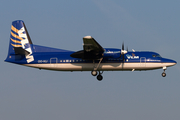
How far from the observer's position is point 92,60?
3334 cm

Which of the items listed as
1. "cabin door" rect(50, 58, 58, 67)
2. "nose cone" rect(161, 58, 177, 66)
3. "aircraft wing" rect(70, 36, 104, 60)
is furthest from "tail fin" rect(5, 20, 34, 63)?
"nose cone" rect(161, 58, 177, 66)

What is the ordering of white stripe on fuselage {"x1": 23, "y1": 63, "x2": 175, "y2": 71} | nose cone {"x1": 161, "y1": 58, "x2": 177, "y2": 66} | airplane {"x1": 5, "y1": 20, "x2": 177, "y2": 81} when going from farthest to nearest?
nose cone {"x1": 161, "y1": 58, "x2": 177, "y2": 66} → white stripe on fuselage {"x1": 23, "y1": 63, "x2": 175, "y2": 71} → airplane {"x1": 5, "y1": 20, "x2": 177, "y2": 81}

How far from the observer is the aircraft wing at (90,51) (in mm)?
30555

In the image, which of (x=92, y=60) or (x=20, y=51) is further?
(x=20, y=51)

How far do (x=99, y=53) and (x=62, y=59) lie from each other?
13.3 feet

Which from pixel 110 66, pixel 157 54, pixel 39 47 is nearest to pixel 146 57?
pixel 157 54

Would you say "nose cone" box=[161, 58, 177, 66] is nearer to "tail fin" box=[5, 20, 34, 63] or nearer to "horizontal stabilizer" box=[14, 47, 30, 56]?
"tail fin" box=[5, 20, 34, 63]

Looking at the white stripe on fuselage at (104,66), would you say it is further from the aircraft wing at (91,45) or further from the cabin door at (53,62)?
the aircraft wing at (91,45)

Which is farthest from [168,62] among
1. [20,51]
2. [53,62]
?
[20,51]

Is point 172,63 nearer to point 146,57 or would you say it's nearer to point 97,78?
point 146,57

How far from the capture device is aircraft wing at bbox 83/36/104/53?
29.6 metres

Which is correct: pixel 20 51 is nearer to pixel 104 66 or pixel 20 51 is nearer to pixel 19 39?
pixel 19 39

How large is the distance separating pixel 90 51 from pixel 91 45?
4.01 ft

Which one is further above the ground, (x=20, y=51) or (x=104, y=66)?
(x=20, y=51)
